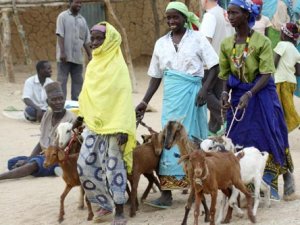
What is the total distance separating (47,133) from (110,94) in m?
2.14

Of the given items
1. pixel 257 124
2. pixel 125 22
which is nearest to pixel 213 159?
pixel 257 124

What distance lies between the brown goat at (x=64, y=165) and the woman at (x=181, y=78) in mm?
714

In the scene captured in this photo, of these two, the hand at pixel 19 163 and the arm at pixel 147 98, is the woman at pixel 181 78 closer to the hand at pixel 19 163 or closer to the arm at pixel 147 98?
the arm at pixel 147 98

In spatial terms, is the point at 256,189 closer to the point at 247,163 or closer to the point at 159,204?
the point at 247,163

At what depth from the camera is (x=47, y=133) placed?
27.9 ft

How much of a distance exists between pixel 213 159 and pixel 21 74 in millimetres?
11972

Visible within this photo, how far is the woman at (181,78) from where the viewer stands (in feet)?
23.0

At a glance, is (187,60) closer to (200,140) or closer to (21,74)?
(200,140)

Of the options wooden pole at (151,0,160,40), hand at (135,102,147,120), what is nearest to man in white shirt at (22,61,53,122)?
hand at (135,102,147,120)

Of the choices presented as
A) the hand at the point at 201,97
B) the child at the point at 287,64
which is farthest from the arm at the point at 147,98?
the child at the point at 287,64

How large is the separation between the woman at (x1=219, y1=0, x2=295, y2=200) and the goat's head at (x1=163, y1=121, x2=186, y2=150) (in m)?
0.43

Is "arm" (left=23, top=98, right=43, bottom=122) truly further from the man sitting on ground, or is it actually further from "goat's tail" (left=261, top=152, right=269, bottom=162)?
"goat's tail" (left=261, top=152, right=269, bottom=162)

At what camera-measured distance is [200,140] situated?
693cm

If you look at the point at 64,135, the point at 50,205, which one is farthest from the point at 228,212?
the point at 50,205
